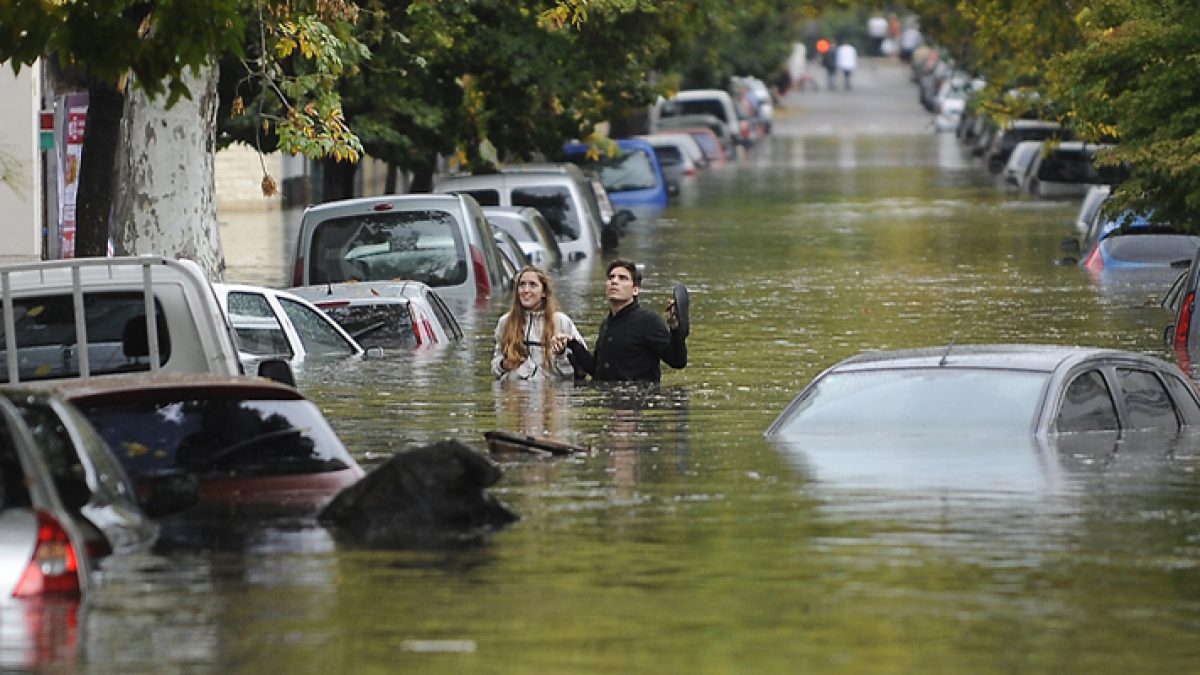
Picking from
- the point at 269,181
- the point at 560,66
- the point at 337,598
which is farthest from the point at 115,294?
the point at 560,66

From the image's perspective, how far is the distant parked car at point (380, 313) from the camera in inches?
910

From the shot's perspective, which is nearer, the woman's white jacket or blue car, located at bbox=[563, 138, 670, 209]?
the woman's white jacket

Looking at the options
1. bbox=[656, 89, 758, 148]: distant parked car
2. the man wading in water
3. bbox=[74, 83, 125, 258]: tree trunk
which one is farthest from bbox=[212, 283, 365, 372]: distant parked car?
bbox=[656, 89, 758, 148]: distant parked car

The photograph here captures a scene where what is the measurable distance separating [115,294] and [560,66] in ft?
80.0

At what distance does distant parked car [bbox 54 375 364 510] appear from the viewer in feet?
37.4

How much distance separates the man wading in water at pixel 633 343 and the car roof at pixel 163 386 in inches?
281

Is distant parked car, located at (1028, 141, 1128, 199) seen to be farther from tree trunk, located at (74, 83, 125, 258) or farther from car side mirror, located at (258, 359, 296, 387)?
car side mirror, located at (258, 359, 296, 387)

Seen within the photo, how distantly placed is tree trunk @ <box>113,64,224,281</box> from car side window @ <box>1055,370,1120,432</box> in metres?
11.6

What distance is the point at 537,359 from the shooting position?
19266mm

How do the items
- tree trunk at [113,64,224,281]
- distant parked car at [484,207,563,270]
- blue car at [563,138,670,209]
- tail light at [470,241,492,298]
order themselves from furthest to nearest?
blue car at [563,138,670,209] < distant parked car at [484,207,563,270] < tail light at [470,241,492,298] < tree trunk at [113,64,224,281]

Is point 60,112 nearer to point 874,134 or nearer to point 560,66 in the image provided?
point 560,66

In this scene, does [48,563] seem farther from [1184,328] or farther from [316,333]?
[1184,328]

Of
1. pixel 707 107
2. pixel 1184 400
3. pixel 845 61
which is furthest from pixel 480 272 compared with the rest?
pixel 845 61

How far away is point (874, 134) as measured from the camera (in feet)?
355
